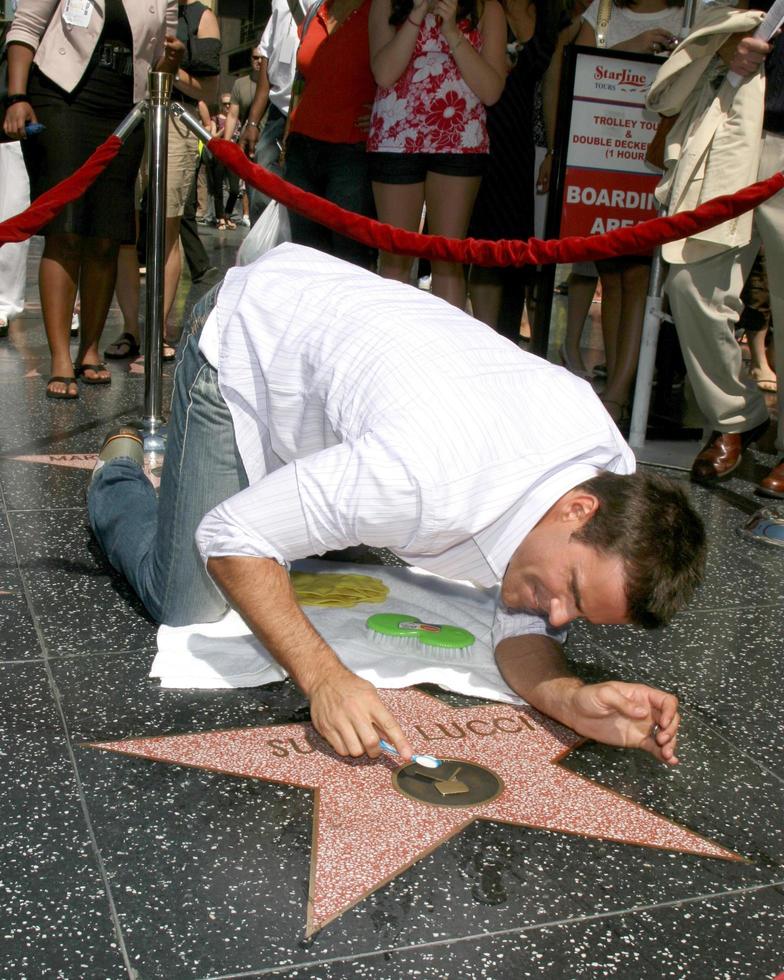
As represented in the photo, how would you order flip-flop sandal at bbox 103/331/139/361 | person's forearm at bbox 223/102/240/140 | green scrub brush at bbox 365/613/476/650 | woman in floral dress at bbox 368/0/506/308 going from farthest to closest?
person's forearm at bbox 223/102/240/140 → flip-flop sandal at bbox 103/331/139/361 → woman in floral dress at bbox 368/0/506/308 → green scrub brush at bbox 365/613/476/650

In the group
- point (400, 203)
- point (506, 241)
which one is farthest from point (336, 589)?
point (400, 203)

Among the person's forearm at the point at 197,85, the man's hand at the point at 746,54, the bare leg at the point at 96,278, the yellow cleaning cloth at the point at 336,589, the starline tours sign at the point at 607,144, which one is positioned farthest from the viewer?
the person's forearm at the point at 197,85

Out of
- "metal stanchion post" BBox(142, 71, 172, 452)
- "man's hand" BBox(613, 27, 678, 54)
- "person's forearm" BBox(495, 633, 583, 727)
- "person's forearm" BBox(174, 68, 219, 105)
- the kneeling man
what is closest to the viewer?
the kneeling man

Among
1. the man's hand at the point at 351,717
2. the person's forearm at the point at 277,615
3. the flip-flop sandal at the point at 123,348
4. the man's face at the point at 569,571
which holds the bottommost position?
the flip-flop sandal at the point at 123,348

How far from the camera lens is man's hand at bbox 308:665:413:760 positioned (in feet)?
5.94

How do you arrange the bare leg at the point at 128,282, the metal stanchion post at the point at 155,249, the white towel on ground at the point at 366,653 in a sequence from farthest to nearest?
the bare leg at the point at 128,282
the metal stanchion post at the point at 155,249
the white towel on ground at the point at 366,653

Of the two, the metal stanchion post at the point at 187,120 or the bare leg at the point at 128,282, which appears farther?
the bare leg at the point at 128,282

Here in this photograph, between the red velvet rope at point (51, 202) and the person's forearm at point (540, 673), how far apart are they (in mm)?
2153

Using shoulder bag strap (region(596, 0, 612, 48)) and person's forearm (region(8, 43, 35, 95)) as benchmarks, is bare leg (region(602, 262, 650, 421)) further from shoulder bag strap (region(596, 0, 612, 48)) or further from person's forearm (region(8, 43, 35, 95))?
person's forearm (region(8, 43, 35, 95))

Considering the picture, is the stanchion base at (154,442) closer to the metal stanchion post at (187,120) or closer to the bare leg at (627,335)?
the metal stanchion post at (187,120)

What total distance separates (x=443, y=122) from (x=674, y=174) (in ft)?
2.87

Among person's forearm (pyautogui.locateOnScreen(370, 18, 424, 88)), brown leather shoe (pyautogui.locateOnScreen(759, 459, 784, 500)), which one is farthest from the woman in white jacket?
brown leather shoe (pyautogui.locateOnScreen(759, 459, 784, 500))

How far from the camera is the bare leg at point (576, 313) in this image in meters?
5.75

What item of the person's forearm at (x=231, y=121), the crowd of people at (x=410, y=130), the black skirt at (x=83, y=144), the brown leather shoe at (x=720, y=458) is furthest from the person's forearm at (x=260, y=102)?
the person's forearm at (x=231, y=121)
